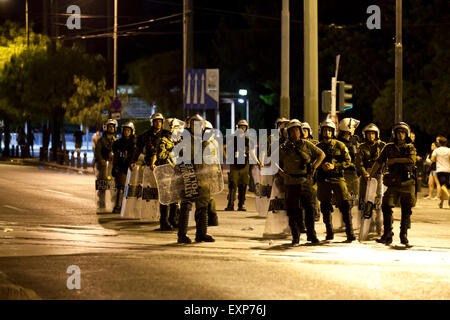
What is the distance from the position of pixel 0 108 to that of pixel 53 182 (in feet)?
90.8

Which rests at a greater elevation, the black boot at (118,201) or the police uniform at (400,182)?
the police uniform at (400,182)

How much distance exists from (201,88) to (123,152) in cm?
1180

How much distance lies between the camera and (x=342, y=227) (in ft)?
48.6

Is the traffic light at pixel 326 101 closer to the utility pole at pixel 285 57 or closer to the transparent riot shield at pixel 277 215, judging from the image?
the utility pole at pixel 285 57

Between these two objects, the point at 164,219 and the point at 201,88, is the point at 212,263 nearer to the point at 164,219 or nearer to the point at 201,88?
the point at 164,219

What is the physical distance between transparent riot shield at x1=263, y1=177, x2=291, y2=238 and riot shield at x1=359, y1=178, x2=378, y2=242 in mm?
1204

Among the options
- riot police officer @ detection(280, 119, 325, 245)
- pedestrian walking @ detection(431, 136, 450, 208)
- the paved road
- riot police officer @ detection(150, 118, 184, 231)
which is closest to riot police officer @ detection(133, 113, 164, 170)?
riot police officer @ detection(150, 118, 184, 231)

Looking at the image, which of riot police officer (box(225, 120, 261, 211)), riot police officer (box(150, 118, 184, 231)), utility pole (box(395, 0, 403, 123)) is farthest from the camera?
utility pole (box(395, 0, 403, 123))

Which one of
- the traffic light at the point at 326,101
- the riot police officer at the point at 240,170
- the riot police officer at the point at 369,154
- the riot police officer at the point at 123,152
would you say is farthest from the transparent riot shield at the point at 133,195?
the traffic light at the point at 326,101

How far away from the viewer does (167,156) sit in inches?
546

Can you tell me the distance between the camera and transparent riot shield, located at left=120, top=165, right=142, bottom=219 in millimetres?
15570

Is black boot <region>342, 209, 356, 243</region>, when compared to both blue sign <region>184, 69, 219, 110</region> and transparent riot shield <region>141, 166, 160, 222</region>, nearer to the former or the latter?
transparent riot shield <region>141, 166, 160, 222</region>

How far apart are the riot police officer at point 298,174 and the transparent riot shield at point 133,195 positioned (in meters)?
4.03

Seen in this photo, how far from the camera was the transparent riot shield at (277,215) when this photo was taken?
43.4ft
